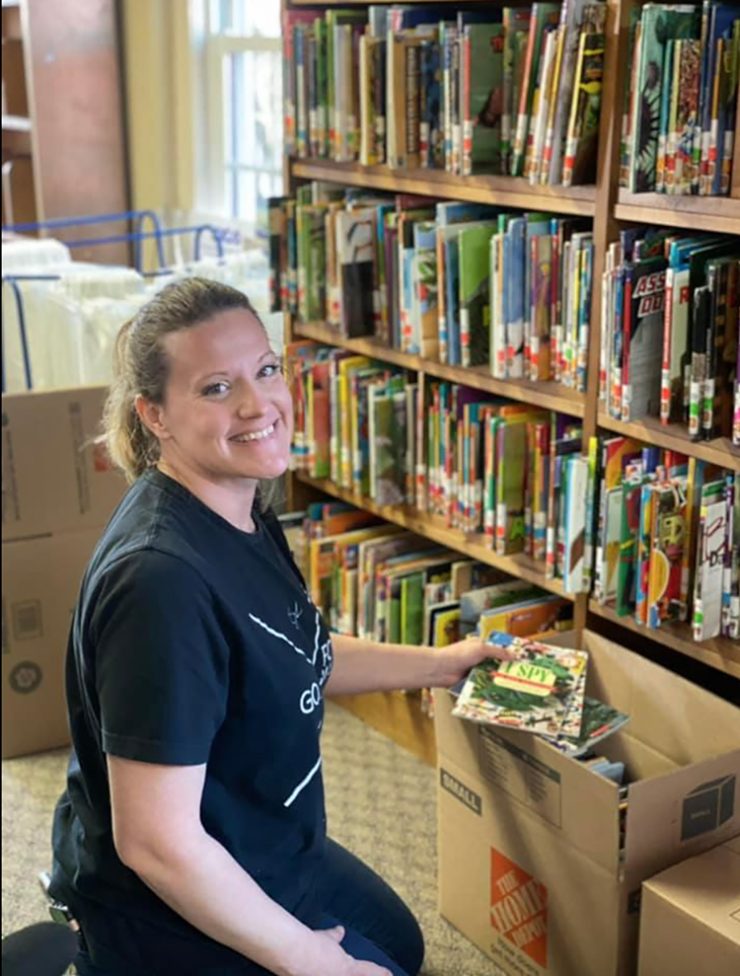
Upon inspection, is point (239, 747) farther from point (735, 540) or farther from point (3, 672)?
point (3, 672)

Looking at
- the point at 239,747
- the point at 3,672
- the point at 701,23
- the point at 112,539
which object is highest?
the point at 701,23

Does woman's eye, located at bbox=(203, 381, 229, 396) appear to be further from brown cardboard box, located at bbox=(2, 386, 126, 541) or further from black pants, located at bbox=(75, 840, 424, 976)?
brown cardboard box, located at bbox=(2, 386, 126, 541)

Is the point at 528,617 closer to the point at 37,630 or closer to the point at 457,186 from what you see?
the point at 457,186

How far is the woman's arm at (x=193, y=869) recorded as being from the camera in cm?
139

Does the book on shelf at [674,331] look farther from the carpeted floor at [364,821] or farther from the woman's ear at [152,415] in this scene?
the carpeted floor at [364,821]

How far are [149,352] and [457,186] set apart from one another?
1.05 m

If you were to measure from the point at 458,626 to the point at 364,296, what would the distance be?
2.43 feet

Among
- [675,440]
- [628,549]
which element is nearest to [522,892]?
[628,549]

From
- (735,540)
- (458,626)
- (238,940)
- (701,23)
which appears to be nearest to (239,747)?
(238,940)

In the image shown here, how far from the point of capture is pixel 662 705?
2.13 m

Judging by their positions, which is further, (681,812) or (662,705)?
(662,705)

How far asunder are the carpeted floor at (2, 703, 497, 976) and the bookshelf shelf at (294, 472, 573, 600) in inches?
20.5

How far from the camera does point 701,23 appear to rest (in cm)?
193

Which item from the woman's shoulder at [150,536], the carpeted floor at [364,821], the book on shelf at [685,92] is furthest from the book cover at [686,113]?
the carpeted floor at [364,821]
